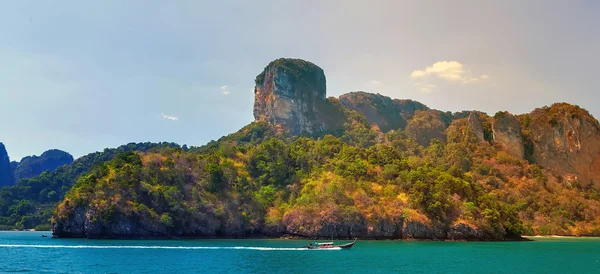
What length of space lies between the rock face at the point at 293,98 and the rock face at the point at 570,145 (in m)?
70.1

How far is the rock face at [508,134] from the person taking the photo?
449ft

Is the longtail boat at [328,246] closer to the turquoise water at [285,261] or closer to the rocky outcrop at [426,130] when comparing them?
the turquoise water at [285,261]

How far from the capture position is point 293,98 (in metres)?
170

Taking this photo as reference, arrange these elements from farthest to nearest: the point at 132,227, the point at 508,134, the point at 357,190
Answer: the point at 508,134
the point at 357,190
the point at 132,227

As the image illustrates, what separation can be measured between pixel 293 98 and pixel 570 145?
85.2 meters

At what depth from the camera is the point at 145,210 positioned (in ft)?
277

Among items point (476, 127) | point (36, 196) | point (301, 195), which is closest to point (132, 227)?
point (301, 195)

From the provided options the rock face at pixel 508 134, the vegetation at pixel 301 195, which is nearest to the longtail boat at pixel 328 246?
the vegetation at pixel 301 195

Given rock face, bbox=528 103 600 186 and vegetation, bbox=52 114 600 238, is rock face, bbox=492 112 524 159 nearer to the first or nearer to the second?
rock face, bbox=528 103 600 186

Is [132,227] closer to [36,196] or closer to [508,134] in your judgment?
[36,196]

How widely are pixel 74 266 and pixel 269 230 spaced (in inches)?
1905

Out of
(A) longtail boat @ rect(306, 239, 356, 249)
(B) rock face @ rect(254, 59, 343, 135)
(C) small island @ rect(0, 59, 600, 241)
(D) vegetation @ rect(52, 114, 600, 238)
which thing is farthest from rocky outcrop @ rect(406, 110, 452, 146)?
(A) longtail boat @ rect(306, 239, 356, 249)

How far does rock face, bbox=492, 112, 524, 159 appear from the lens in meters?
137

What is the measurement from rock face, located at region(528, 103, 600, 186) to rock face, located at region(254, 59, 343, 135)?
230ft
